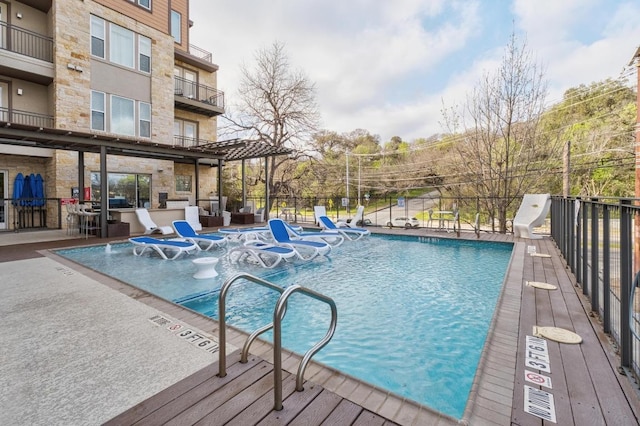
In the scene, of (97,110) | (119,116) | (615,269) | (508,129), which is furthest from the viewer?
(119,116)

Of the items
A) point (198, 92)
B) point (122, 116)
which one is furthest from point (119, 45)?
point (198, 92)

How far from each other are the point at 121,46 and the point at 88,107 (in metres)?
3.28

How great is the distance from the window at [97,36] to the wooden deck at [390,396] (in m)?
15.2

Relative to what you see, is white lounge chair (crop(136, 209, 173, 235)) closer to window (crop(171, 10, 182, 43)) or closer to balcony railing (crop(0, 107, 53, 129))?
balcony railing (crop(0, 107, 53, 129))

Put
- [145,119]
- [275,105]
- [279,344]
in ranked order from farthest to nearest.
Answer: [275,105] → [145,119] → [279,344]

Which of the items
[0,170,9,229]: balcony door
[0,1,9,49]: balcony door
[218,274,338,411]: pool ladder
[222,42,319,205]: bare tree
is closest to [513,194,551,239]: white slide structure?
[218,274,338,411]: pool ladder

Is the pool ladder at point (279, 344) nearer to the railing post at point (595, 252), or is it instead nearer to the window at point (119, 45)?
the railing post at point (595, 252)

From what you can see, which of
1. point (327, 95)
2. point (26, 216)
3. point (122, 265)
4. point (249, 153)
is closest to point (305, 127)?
point (327, 95)

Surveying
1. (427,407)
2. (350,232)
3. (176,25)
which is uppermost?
(176,25)

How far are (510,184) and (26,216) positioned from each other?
19008 millimetres

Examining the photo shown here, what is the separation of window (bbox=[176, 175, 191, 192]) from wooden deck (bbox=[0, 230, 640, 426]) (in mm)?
15871

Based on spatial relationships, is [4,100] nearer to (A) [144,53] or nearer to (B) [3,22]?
(B) [3,22]

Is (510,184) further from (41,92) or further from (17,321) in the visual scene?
(41,92)

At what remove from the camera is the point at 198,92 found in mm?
18078
